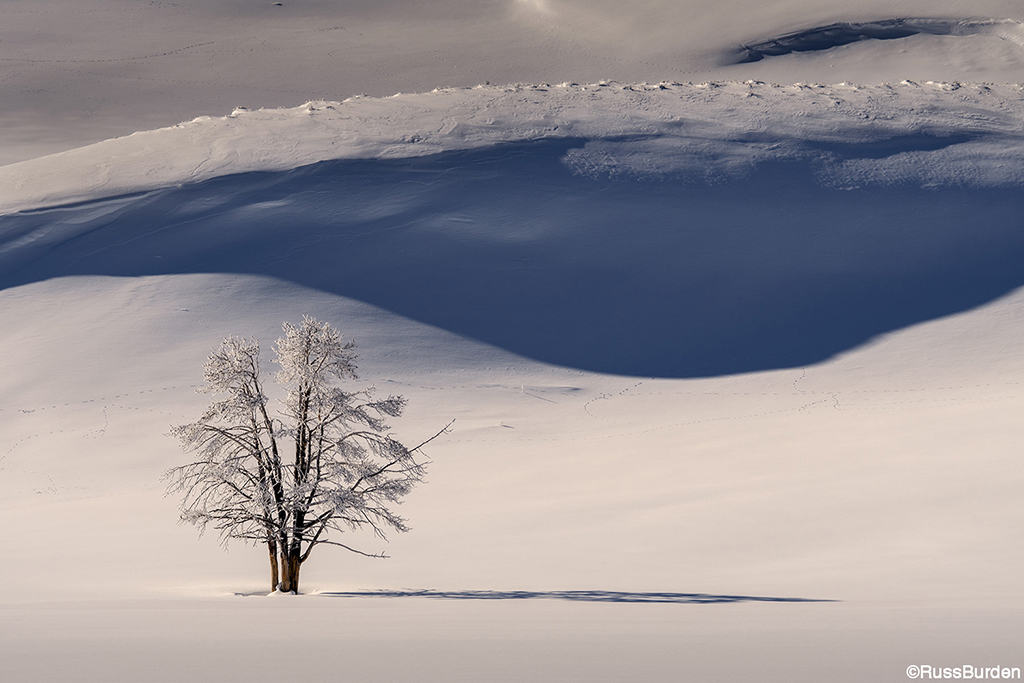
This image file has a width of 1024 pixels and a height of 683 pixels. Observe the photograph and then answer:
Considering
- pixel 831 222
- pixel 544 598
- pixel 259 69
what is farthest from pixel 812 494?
pixel 259 69

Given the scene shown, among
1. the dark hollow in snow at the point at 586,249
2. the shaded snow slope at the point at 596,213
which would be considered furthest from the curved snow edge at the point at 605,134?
the dark hollow in snow at the point at 586,249

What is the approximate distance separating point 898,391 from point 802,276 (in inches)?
289

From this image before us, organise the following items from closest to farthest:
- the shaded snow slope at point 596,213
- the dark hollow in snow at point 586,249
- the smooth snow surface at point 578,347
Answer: the smooth snow surface at point 578,347 < the dark hollow in snow at point 586,249 < the shaded snow slope at point 596,213

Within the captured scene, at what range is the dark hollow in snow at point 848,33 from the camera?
51156mm

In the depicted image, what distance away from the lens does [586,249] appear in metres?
34.2

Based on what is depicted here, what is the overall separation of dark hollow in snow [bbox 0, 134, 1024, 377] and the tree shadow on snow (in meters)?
15.9

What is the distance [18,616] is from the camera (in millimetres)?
11234

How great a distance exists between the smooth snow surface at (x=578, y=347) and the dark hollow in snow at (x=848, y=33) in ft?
0.62

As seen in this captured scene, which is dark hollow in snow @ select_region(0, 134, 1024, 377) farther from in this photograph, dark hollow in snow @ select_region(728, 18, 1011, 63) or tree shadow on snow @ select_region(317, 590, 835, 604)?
dark hollow in snow @ select_region(728, 18, 1011, 63)

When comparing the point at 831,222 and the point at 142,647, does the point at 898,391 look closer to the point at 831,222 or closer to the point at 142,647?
the point at 831,222

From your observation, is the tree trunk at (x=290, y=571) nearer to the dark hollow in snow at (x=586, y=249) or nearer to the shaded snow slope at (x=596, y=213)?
the shaded snow slope at (x=596, y=213)

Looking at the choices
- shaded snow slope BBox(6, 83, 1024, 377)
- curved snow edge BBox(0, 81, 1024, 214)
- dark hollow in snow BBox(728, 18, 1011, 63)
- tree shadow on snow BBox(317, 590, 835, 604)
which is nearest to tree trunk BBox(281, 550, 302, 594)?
tree shadow on snow BBox(317, 590, 835, 604)

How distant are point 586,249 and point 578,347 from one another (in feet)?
14.6

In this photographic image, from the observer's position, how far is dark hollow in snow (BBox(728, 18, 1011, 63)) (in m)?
51.2
